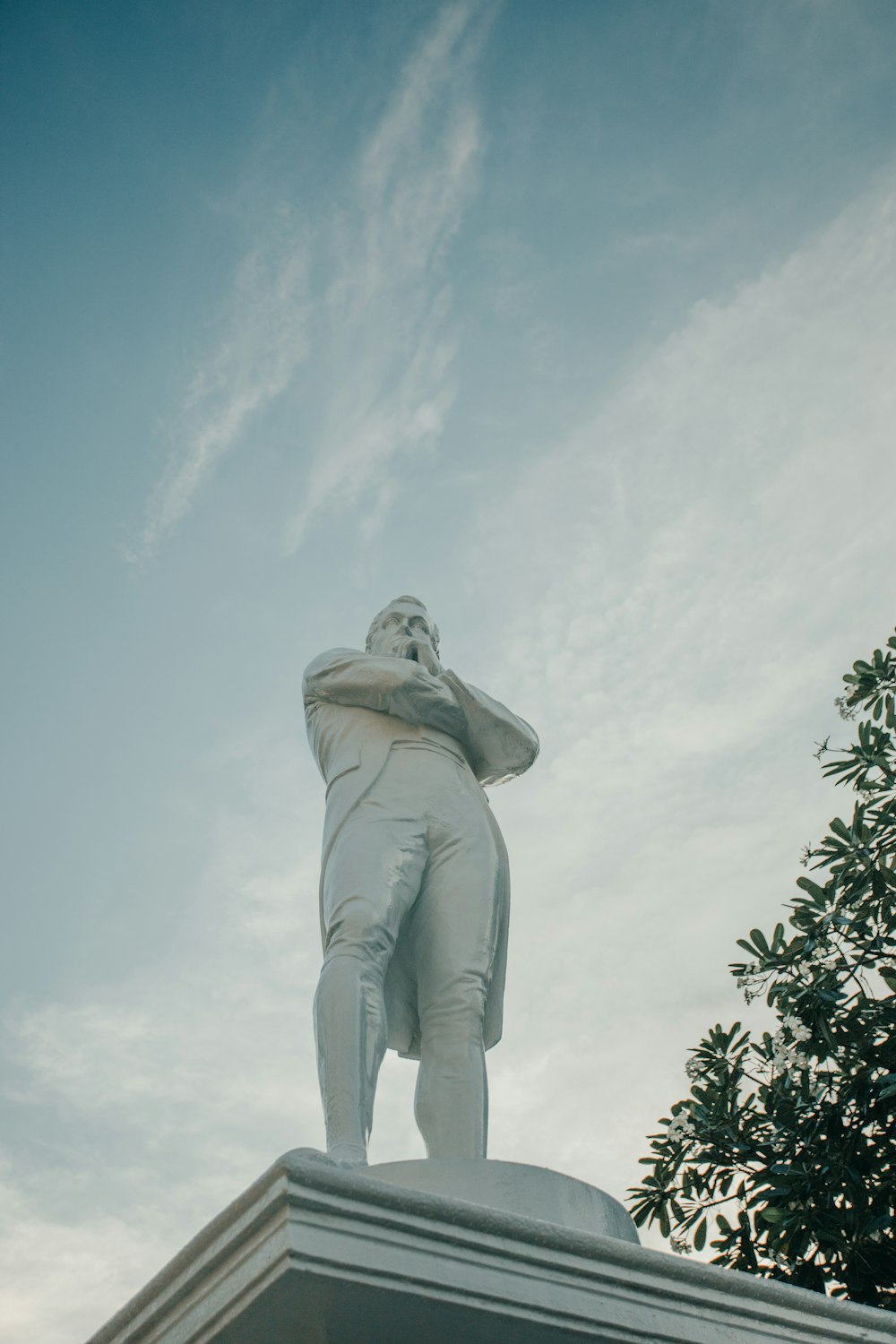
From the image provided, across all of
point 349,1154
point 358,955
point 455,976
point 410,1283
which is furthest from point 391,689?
point 410,1283

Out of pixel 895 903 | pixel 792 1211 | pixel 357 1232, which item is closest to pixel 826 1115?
pixel 792 1211

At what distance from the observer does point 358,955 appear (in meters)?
4.29

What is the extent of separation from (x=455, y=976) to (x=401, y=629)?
207 cm

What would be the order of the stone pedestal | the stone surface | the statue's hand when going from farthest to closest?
the statue's hand → the stone surface → the stone pedestal

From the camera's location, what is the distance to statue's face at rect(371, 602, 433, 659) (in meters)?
6.09

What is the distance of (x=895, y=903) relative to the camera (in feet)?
23.9

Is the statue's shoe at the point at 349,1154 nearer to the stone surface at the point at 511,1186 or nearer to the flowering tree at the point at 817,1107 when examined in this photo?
the stone surface at the point at 511,1186

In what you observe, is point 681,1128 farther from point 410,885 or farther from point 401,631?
point 410,885

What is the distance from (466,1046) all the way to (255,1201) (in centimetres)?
175

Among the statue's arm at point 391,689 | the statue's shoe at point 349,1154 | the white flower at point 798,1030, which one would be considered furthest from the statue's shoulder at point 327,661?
the white flower at point 798,1030

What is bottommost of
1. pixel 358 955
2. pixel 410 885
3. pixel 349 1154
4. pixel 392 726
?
pixel 349 1154

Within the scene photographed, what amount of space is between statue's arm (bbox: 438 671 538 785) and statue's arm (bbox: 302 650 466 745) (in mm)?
40

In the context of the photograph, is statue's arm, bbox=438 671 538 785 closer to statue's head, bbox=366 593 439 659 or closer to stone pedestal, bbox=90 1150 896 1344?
statue's head, bbox=366 593 439 659

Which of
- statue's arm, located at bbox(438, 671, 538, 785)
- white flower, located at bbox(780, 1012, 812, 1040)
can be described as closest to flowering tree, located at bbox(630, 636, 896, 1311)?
white flower, located at bbox(780, 1012, 812, 1040)
